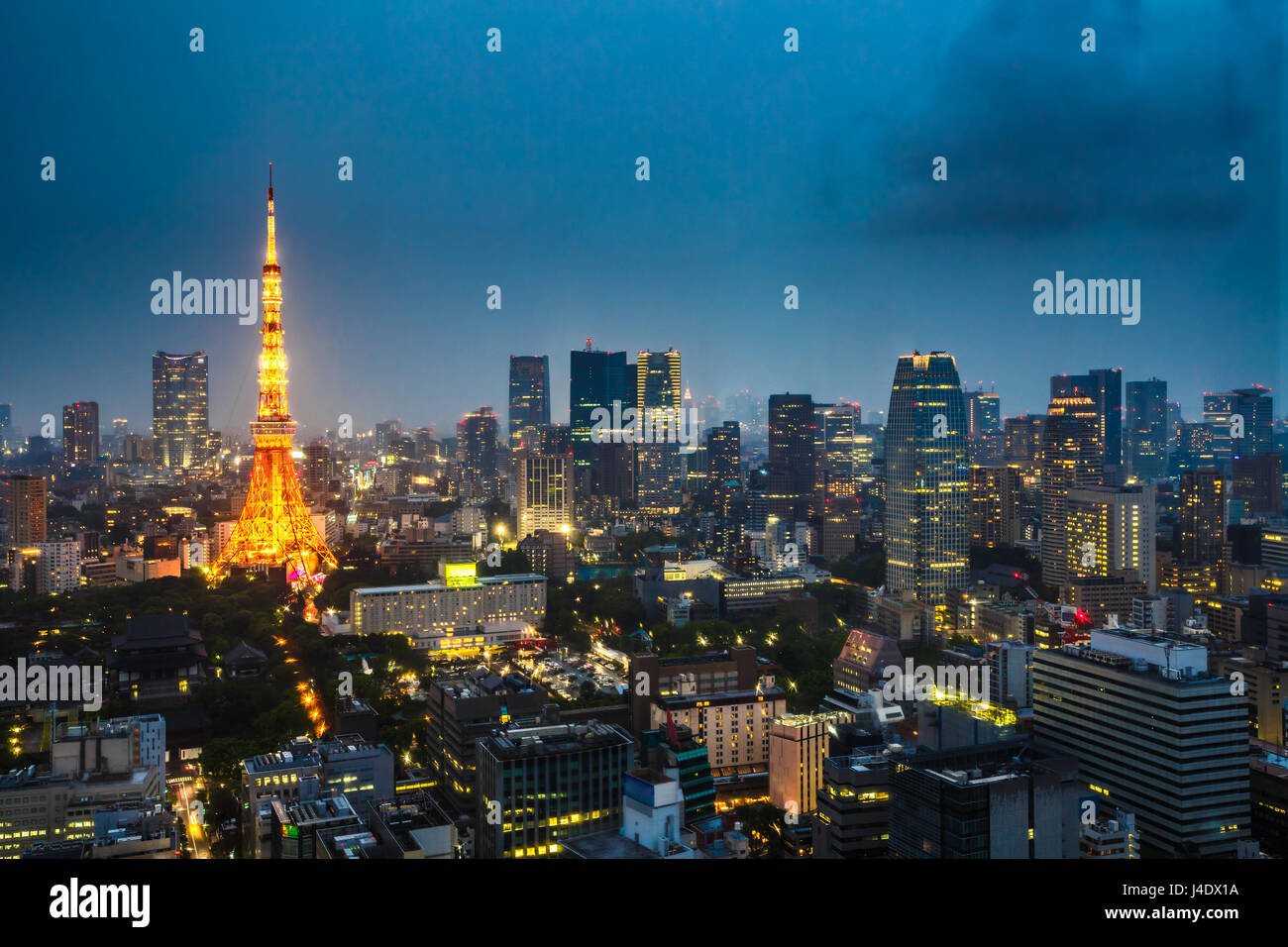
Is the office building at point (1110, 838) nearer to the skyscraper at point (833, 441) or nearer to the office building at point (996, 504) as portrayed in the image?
the office building at point (996, 504)

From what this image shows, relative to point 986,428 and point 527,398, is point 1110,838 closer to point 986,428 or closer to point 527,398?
point 986,428

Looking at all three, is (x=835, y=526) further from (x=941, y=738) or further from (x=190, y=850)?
(x=190, y=850)

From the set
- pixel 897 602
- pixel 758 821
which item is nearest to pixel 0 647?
pixel 758 821

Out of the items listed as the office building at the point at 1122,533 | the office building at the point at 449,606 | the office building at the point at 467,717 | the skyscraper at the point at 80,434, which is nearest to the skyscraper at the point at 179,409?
the skyscraper at the point at 80,434
